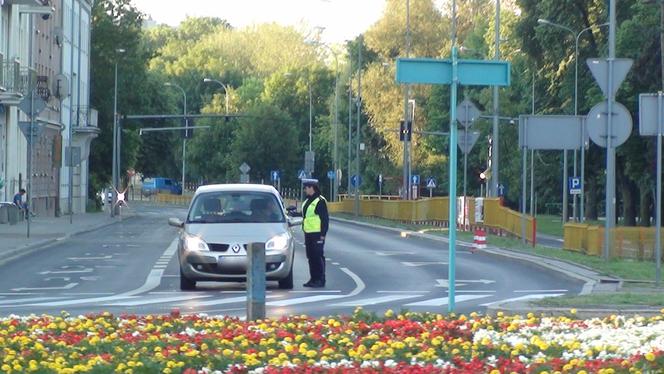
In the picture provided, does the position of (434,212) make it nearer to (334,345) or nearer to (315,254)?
(315,254)

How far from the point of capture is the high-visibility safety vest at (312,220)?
81.3 ft

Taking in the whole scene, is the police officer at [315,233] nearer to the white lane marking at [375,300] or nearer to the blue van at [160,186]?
the white lane marking at [375,300]

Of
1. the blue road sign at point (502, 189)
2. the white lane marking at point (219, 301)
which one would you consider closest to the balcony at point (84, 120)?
the blue road sign at point (502, 189)

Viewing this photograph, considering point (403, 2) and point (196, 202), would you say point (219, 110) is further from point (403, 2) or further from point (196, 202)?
point (196, 202)

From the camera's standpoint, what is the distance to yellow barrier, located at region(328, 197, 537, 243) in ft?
161

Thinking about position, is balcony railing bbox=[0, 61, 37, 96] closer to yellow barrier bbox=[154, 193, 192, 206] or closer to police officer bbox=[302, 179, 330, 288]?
police officer bbox=[302, 179, 330, 288]

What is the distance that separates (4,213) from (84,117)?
28220 mm

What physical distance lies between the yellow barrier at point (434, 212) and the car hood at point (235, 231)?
18328mm

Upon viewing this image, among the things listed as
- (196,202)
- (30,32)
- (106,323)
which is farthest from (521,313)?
(30,32)

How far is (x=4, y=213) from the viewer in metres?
57.0

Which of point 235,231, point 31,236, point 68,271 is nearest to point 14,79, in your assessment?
point 31,236

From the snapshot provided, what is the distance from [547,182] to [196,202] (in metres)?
65.4

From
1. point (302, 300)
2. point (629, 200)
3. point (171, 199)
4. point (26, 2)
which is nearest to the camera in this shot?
point (302, 300)

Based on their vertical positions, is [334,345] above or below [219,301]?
above
